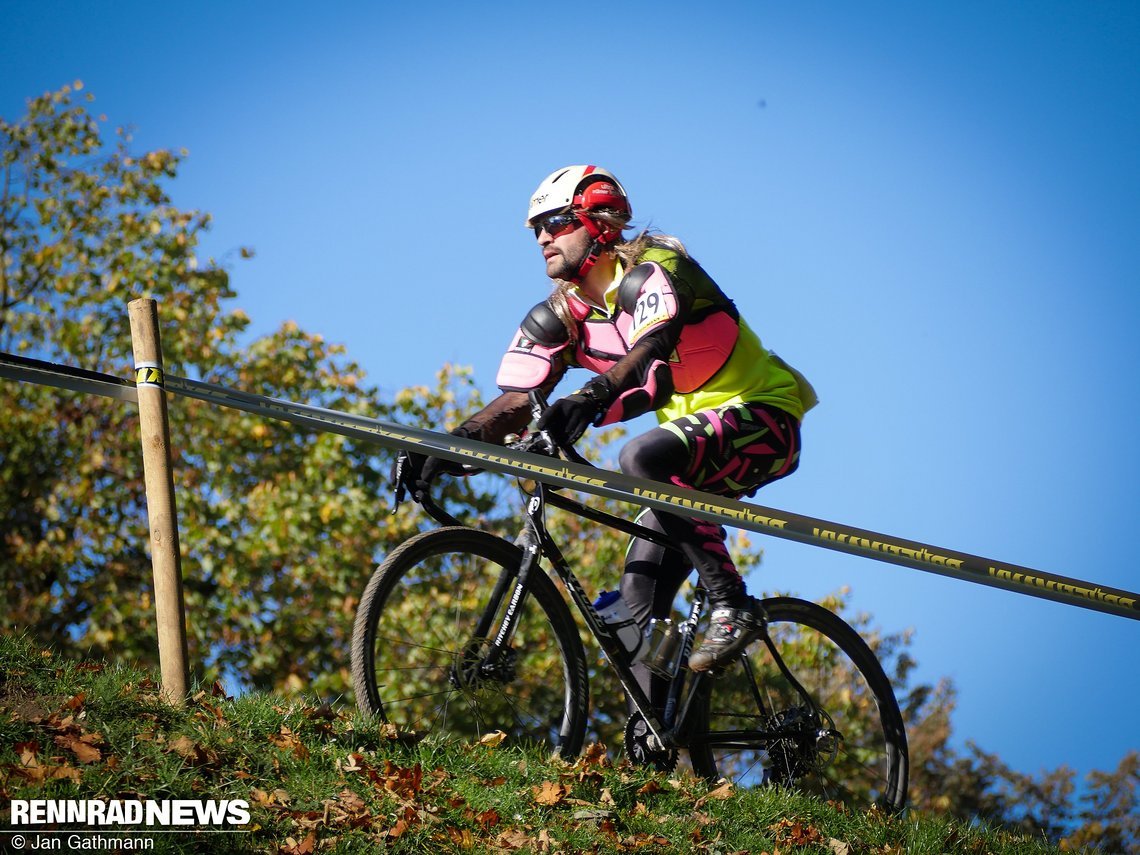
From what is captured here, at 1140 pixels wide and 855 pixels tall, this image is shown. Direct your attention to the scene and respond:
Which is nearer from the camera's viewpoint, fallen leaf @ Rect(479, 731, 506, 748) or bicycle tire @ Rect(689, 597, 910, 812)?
fallen leaf @ Rect(479, 731, 506, 748)

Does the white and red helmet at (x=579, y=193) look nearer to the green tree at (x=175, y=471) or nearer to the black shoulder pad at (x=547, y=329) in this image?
the black shoulder pad at (x=547, y=329)

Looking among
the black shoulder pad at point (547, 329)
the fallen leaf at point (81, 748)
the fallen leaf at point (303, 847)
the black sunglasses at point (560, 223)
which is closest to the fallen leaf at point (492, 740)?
the fallen leaf at point (303, 847)

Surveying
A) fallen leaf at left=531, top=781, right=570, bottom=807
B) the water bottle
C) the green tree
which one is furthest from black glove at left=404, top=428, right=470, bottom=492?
the green tree

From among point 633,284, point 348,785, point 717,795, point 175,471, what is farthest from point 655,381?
point 175,471

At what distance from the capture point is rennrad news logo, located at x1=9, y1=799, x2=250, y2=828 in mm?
3967

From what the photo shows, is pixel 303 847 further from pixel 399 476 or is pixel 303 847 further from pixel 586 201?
pixel 586 201

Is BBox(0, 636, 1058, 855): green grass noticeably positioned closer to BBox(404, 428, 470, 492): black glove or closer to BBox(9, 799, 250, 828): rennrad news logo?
BBox(9, 799, 250, 828): rennrad news logo

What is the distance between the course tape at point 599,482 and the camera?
5.16 metres

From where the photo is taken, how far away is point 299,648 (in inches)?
661

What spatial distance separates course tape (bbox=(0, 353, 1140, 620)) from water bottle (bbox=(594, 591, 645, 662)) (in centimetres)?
65

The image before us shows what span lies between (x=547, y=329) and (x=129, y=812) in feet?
10.0

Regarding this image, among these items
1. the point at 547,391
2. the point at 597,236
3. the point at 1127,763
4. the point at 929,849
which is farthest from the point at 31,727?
the point at 1127,763

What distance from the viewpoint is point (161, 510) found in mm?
4957

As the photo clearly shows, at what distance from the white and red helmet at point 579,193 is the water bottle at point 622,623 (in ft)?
6.40
